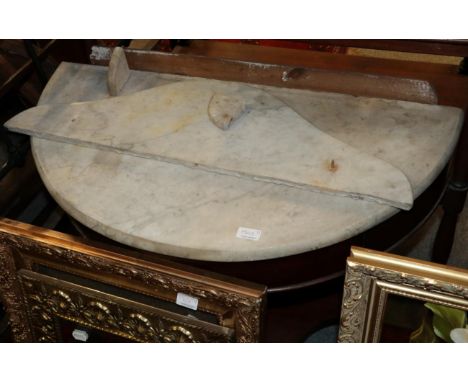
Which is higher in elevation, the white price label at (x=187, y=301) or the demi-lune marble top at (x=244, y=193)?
the demi-lune marble top at (x=244, y=193)

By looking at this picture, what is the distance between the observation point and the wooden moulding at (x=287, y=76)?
125cm

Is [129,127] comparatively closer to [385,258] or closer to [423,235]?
[385,258]

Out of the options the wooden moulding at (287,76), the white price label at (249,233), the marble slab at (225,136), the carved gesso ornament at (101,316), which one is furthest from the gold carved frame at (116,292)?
the wooden moulding at (287,76)

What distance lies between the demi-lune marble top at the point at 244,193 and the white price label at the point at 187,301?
2.9 inches

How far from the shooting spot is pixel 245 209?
1084 mm

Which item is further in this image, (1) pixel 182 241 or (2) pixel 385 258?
(1) pixel 182 241

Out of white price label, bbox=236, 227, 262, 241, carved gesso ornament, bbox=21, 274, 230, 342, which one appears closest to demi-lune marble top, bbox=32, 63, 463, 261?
white price label, bbox=236, 227, 262, 241

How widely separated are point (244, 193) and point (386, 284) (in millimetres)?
304

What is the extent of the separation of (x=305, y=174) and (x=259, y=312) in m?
0.27

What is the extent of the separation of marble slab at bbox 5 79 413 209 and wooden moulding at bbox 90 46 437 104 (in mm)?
45

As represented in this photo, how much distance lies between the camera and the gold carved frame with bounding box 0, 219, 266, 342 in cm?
96

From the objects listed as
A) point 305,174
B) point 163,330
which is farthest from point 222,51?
point 163,330

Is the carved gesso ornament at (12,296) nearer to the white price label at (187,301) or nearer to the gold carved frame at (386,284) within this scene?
the white price label at (187,301)

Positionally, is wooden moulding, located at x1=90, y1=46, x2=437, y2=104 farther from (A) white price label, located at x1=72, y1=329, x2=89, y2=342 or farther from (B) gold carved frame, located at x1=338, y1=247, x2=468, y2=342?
(A) white price label, located at x1=72, y1=329, x2=89, y2=342
